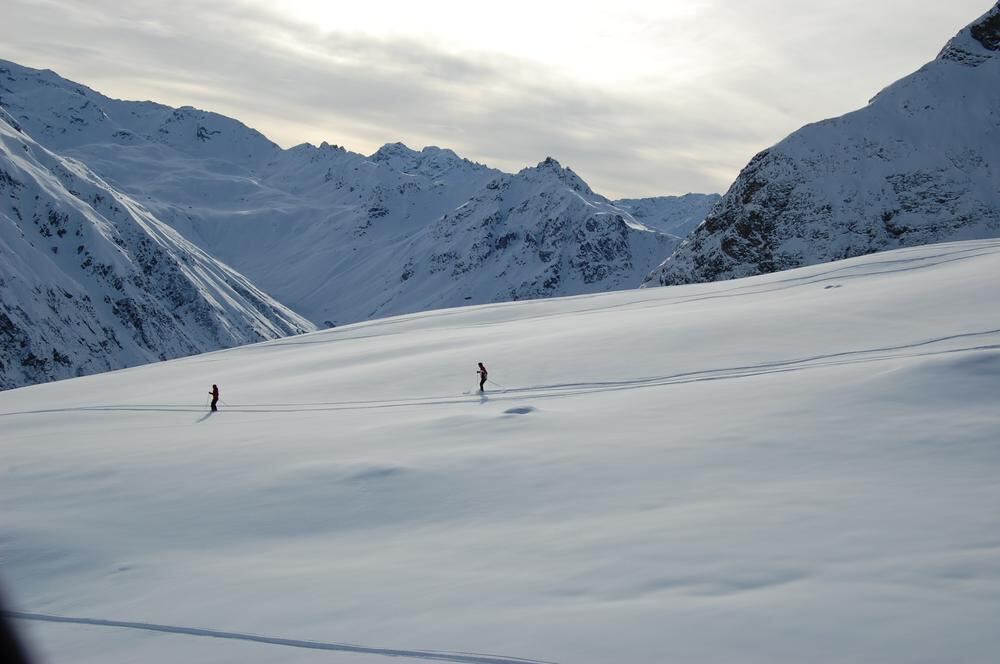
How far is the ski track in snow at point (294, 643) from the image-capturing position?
7.08 meters

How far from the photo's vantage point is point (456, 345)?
99.3 feet

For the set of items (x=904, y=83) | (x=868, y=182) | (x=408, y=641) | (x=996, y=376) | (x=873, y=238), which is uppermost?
(x=904, y=83)

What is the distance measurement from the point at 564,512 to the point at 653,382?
932 centimetres

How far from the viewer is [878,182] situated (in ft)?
353

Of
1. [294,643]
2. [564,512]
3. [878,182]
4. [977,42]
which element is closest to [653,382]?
[564,512]

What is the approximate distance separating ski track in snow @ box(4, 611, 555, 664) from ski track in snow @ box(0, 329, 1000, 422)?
11.8 meters

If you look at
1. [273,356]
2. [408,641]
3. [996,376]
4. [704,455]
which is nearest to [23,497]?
[408,641]

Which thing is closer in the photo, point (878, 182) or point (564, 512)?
point (564, 512)

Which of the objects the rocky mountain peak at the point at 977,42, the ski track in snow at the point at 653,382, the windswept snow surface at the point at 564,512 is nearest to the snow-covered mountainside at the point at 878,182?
the rocky mountain peak at the point at 977,42

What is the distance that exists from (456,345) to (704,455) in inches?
728

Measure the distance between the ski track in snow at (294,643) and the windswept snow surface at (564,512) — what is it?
0.09ft

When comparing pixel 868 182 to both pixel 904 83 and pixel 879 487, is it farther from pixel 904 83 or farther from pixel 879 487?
pixel 879 487

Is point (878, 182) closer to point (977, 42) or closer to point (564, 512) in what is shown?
point (977, 42)

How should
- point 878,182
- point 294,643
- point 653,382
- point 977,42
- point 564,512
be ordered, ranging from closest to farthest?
point 294,643 < point 564,512 < point 653,382 < point 878,182 < point 977,42
